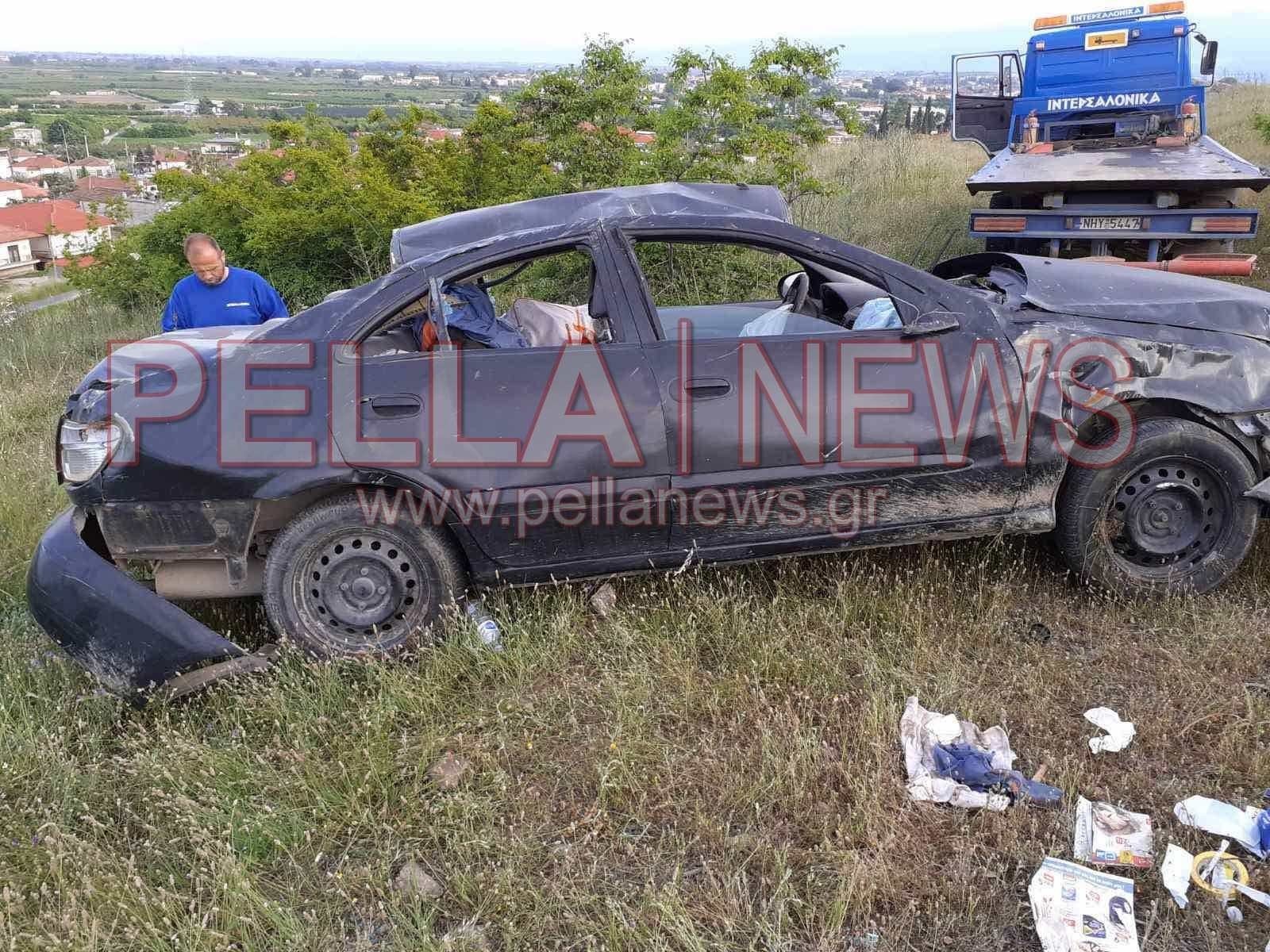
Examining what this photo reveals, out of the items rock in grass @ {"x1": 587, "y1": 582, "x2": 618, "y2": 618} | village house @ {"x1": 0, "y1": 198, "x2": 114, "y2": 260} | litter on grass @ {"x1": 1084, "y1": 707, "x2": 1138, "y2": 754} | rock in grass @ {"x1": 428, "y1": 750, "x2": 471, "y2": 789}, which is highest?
village house @ {"x1": 0, "y1": 198, "x2": 114, "y2": 260}

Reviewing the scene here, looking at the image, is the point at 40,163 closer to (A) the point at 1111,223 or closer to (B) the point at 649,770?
(A) the point at 1111,223

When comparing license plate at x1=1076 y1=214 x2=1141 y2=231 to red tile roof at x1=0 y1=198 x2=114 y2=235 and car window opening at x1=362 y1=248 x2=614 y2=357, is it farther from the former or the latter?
red tile roof at x1=0 y1=198 x2=114 y2=235

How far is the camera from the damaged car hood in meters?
3.58

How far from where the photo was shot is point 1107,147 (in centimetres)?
855

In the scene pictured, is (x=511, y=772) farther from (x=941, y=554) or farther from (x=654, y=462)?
(x=941, y=554)

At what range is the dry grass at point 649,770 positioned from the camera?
239 centimetres

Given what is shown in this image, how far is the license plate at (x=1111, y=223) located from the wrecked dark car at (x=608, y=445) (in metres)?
4.33

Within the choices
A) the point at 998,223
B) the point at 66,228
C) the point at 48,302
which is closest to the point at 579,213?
the point at 998,223

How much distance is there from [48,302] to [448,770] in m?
16.1

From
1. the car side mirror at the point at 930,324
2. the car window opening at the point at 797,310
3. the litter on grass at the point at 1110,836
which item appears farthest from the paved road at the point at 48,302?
the litter on grass at the point at 1110,836

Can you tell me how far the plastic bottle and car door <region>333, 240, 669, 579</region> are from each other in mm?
295

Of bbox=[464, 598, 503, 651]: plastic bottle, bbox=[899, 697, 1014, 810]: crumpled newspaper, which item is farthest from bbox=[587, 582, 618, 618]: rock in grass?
bbox=[899, 697, 1014, 810]: crumpled newspaper

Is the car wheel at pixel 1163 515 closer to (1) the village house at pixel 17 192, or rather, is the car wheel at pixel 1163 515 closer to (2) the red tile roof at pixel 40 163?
(1) the village house at pixel 17 192

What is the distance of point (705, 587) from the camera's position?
3764 millimetres
